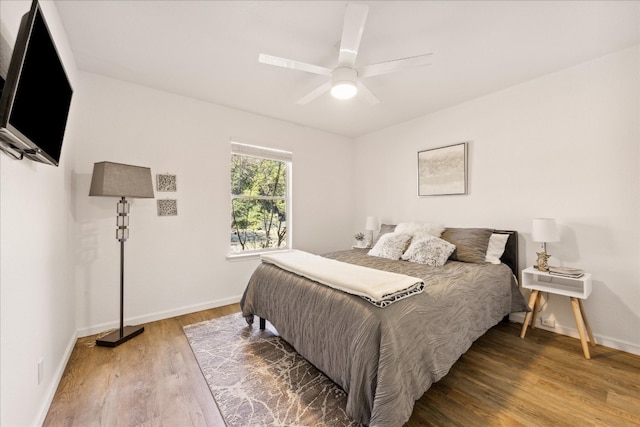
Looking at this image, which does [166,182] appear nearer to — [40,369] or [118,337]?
[118,337]

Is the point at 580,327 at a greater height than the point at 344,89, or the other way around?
the point at 344,89

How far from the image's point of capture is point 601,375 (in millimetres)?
1962

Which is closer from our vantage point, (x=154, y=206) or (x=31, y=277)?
(x=31, y=277)

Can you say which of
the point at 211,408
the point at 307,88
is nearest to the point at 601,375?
the point at 211,408

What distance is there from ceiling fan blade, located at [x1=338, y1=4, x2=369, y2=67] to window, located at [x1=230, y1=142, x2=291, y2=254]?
2.12 meters

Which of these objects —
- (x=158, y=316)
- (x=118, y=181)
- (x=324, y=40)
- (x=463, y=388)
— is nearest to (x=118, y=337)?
(x=158, y=316)

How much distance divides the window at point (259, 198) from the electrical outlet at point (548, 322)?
3236 millimetres

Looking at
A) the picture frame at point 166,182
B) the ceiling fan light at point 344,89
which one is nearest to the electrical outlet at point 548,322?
the ceiling fan light at point 344,89

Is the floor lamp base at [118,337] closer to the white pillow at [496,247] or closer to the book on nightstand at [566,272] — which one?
the white pillow at [496,247]

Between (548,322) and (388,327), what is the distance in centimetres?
237

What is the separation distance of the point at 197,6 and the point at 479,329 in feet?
10.5

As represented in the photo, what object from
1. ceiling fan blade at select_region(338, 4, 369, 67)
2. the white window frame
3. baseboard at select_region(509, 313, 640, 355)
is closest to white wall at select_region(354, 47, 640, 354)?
baseboard at select_region(509, 313, 640, 355)

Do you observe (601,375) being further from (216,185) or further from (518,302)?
(216,185)

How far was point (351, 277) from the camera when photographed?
187 cm
